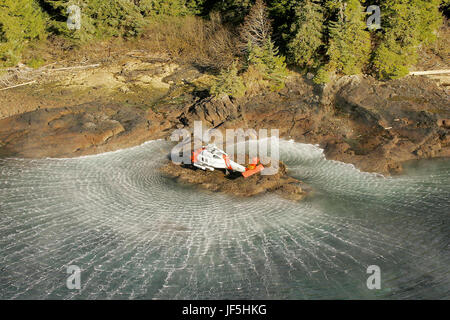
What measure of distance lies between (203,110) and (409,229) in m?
17.2

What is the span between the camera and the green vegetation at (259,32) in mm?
29547

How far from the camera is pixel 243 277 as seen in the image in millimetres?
12516

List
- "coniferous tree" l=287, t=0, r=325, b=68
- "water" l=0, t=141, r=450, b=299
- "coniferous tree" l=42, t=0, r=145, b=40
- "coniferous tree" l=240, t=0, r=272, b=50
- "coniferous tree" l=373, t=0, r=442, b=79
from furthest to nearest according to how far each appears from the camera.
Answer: "coniferous tree" l=42, t=0, r=145, b=40 → "coniferous tree" l=240, t=0, r=272, b=50 → "coniferous tree" l=287, t=0, r=325, b=68 → "coniferous tree" l=373, t=0, r=442, b=79 → "water" l=0, t=141, r=450, b=299

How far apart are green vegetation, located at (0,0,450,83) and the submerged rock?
13.4m

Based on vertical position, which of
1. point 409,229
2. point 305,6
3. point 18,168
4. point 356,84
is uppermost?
point 305,6

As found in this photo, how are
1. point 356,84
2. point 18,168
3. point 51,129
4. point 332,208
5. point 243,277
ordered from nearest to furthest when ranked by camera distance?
point 243,277 < point 332,208 < point 18,168 < point 51,129 < point 356,84

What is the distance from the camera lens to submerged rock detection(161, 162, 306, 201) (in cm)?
1783

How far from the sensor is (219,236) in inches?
582

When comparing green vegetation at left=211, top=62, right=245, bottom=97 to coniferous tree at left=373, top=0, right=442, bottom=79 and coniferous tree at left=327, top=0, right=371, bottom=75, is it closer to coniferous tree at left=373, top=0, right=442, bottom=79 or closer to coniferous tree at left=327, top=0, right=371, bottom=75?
coniferous tree at left=327, top=0, right=371, bottom=75

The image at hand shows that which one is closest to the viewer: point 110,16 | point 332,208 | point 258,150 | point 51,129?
point 332,208

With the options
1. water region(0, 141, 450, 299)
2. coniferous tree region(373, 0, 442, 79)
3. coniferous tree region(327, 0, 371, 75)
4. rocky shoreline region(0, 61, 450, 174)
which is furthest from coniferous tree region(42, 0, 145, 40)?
coniferous tree region(373, 0, 442, 79)
